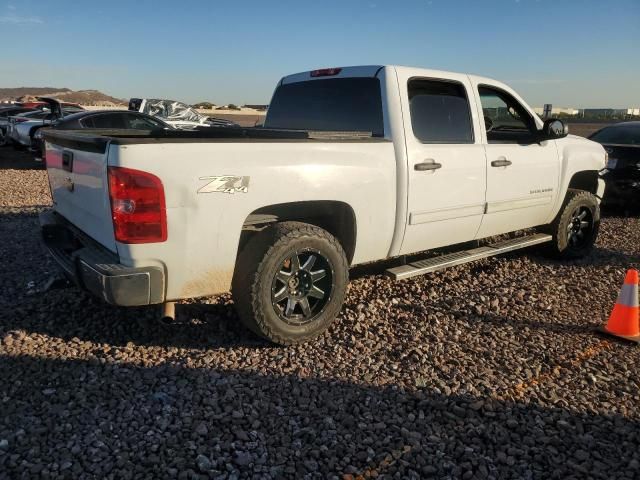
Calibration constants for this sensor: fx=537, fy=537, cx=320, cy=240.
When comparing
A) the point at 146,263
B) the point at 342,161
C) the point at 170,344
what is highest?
the point at 342,161

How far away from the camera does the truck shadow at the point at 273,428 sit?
8.53 ft

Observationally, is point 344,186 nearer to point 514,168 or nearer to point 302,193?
point 302,193

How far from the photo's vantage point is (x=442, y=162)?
4.38 m

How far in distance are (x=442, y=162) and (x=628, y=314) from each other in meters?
1.86

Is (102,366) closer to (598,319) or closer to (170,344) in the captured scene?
(170,344)

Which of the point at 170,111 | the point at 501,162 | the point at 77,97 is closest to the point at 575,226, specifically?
the point at 501,162

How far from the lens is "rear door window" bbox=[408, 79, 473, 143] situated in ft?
14.5

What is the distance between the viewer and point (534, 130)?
548cm

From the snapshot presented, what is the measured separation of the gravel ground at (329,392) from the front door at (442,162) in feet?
2.32

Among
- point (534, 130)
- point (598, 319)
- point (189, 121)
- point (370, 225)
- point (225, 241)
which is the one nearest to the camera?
point (225, 241)

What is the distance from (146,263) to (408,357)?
1.87m

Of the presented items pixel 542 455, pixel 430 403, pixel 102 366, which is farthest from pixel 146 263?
pixel 542 455

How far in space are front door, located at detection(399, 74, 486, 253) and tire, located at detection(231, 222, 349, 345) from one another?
2.78 feet

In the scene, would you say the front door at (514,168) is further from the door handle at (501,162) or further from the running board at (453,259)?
the running board at (453,259)
